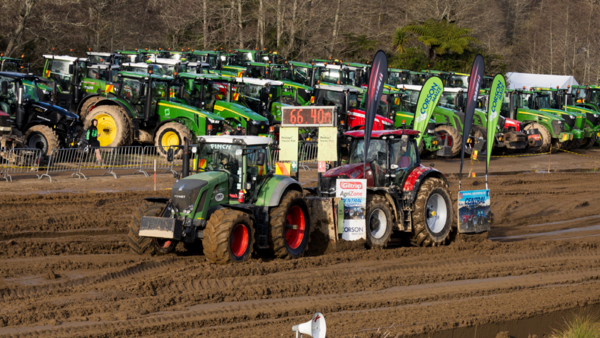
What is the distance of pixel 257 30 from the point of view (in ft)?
122

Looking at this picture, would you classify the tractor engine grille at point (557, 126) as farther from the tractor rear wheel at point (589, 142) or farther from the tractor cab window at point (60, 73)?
the tractor cab window at point (60, 73)

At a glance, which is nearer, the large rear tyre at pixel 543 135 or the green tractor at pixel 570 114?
the large rear tyre at pixel 543 135

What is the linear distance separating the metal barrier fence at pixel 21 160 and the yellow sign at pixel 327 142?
837cm

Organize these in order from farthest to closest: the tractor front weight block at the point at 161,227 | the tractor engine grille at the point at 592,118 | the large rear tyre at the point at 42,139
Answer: the tractor engine grille at the point at 592,118 < the large rear tyre at the point at 42,139 < the tractor front weight block at the point at 161,227

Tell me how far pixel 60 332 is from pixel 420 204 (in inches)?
248

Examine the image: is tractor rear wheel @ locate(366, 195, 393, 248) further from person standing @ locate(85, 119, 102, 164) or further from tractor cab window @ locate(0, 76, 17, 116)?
tractor cab window @ locate(0, 76, 17, 116)

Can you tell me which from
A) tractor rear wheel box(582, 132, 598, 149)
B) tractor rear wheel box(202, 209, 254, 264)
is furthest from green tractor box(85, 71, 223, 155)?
tractor rear wheel box(582, 132, 598, 149)

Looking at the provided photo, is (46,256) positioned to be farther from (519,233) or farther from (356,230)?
(519,233)

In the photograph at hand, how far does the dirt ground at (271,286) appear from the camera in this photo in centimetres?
669

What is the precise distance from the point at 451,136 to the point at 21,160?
43.3 feet

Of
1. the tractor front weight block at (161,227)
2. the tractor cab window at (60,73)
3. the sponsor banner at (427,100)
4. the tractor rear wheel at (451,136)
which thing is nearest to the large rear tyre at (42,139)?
the tractor cab window at (60,73)

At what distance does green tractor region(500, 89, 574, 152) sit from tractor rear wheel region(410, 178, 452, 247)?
1665 cm

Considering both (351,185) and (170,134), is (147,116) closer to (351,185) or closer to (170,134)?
(170,134)

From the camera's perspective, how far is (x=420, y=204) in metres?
10.9
